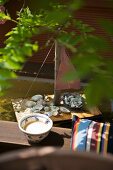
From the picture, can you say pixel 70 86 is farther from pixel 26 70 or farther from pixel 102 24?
pixel 102 24

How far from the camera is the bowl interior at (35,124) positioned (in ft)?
9.08

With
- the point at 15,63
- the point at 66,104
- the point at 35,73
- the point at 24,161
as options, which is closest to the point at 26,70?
the point at 35,73

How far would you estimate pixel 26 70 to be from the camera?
16.6 feet

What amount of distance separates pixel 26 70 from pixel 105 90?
4127 millimetres

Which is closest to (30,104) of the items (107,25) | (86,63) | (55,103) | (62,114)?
(55,103)

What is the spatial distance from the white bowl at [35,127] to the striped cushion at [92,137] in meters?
0.24

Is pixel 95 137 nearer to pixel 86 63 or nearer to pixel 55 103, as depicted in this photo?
pixel 55 103

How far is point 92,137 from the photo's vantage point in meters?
2.56

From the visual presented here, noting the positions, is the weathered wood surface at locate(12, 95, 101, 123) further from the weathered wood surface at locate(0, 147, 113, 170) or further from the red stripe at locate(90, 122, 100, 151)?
the weathered wood surface at locate(0, 147, 113, 170)

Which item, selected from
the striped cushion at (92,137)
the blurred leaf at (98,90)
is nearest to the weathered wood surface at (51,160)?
the blurred leaf at (98,90)

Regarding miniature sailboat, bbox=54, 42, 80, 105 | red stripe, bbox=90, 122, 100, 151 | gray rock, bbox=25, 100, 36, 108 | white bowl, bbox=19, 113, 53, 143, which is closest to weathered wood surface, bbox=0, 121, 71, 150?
white bowl, bbox=19, 113, 53, 143

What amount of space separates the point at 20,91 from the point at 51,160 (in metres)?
3.79

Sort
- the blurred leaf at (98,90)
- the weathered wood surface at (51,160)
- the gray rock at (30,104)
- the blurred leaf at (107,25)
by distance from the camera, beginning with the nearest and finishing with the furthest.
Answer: the weathered wood surface at (51,160) → the blurred leaf at (98,90) → the blurred leaf at (107,25) → the gray rock at (30,104)

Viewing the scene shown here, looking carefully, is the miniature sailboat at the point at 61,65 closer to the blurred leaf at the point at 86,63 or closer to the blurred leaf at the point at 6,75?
the blurred leaf at the point at 6,75
